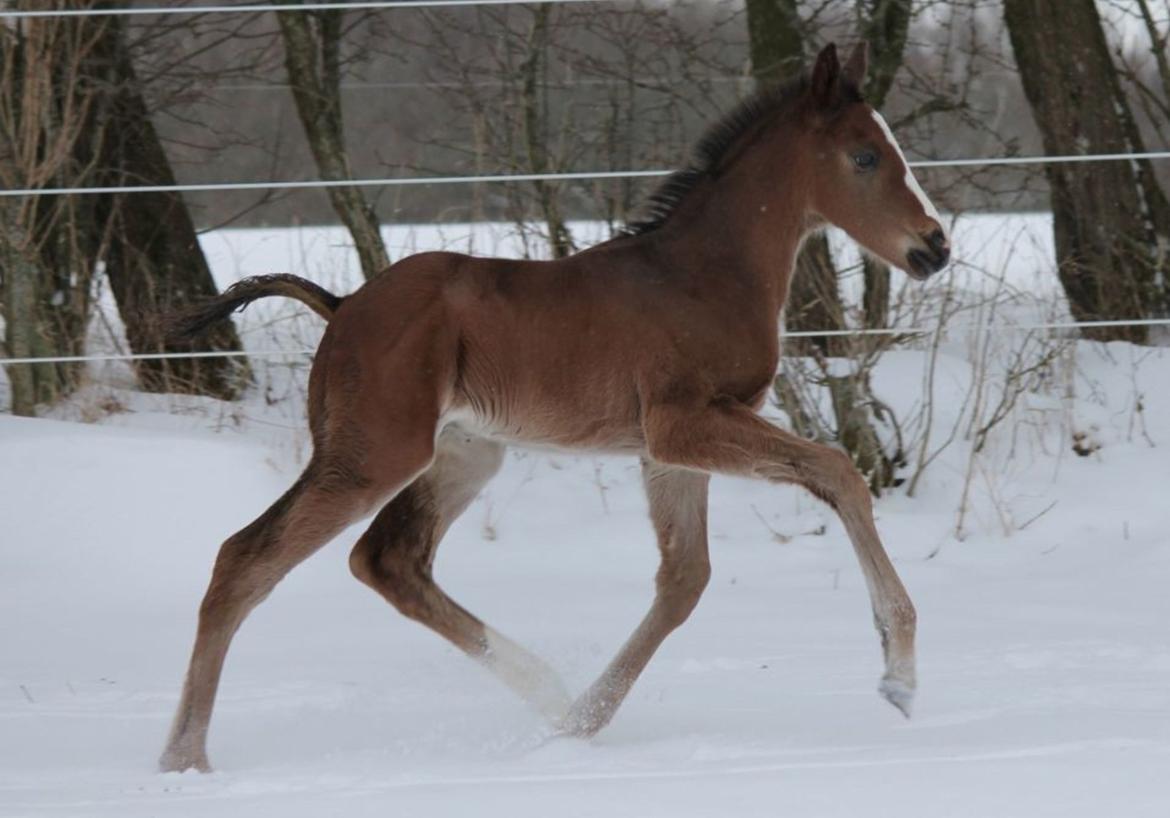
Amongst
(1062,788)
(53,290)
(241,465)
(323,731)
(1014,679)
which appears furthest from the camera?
(53,290)

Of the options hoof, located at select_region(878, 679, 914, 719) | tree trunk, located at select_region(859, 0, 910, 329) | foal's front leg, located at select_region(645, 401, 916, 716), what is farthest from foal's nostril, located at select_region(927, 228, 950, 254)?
tree trunk, located at select_region(859, 0, 910, 329)

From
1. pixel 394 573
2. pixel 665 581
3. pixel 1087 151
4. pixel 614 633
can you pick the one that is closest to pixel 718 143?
pixel 665 581

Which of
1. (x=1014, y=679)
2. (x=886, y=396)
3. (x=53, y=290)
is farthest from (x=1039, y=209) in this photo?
(x=1014, y=679)

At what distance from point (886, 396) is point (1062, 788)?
4.08 meters

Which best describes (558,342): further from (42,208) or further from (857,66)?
(42,208)

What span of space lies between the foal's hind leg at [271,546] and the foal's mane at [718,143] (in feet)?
3.49

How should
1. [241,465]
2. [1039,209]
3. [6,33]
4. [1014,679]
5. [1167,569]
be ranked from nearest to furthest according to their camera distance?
1. [1014,679]
2. [1167,569]
3. [241,465]
4. [6,33]
5. [1039,209]

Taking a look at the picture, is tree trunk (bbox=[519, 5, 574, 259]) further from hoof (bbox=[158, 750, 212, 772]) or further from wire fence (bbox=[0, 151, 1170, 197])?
hoof (bbox=[158, 750, 212, 772])

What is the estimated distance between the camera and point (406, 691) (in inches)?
191

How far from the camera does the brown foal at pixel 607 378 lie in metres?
4.19

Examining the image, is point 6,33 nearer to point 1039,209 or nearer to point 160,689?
point 160,689

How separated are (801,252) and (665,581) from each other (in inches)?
108

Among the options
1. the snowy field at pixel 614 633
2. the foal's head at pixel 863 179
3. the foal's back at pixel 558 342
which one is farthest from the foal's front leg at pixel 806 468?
the foal's head at pixel 863 179

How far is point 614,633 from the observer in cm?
560
